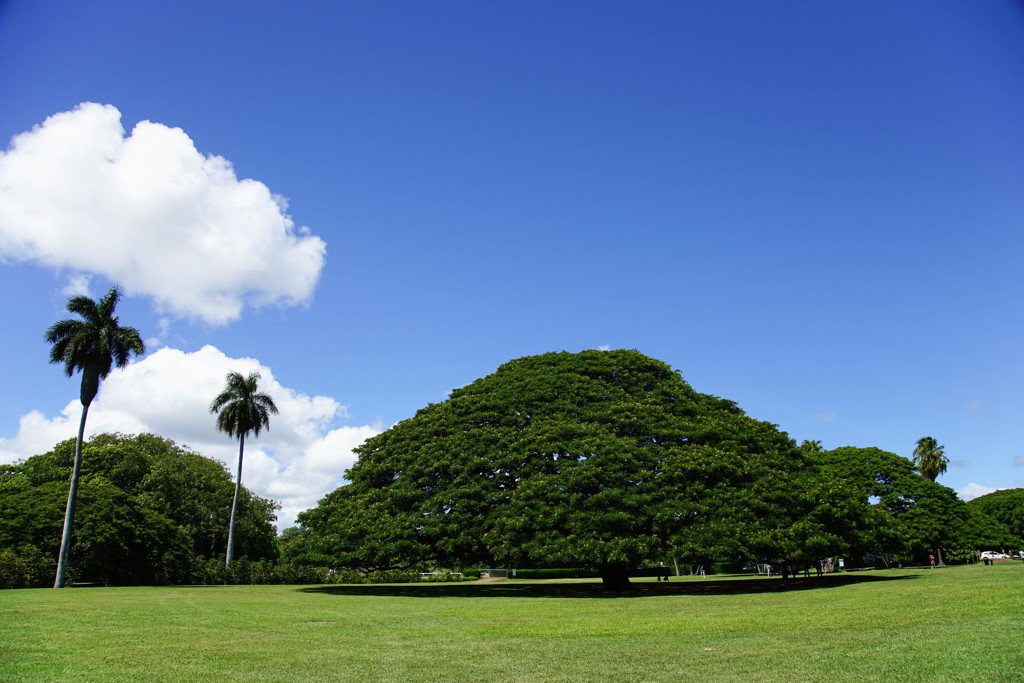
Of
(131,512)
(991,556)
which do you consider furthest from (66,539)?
(991,556)

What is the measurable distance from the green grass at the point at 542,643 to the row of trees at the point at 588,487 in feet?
21.5

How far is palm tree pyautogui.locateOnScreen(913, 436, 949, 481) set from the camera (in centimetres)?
7425

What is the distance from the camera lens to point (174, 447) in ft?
211

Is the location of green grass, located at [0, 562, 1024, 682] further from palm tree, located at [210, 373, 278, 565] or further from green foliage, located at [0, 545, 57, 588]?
palm tree, located at [210, 373, 278, 565]

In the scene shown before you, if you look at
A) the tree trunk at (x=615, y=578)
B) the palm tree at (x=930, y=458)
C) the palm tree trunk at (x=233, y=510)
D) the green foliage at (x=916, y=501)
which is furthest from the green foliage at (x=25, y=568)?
the palm tree at (x=930, y=458)

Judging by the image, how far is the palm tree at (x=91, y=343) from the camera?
1462 inches

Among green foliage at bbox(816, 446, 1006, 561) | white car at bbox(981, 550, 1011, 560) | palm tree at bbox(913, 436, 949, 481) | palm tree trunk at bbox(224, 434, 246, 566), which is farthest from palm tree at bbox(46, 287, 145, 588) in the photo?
palm tree at bbox(913, 436, 949, 481)

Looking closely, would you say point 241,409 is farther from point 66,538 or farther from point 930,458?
point 930,458

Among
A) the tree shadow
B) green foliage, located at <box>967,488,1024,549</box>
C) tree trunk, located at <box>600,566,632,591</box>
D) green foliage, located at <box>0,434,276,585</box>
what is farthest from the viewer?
green foliage, located at <box>967,488,1024,549</box>

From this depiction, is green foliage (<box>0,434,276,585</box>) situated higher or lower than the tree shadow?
higher

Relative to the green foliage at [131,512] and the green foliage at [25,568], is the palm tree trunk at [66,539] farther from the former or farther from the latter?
the green foliage at [131,512]

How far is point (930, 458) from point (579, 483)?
72209mm

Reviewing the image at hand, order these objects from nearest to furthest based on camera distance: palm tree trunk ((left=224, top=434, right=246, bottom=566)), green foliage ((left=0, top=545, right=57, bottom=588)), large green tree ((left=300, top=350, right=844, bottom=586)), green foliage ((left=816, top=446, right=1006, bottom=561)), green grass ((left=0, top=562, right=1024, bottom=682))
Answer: green grass ((left=0, top=562, right=1024, bottom=682))
large green tree ((left=300, top=350, right=844, bottom=586))
green foliage ((left=0, top=545, right=57, bottom=588))
green foliage ((left=816, top=446, right=1006, bottom=561))
palm tree trunk ((left=224, top=434, right=246, bottom=566))

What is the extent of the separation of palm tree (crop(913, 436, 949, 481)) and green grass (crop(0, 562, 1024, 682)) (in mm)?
70876
